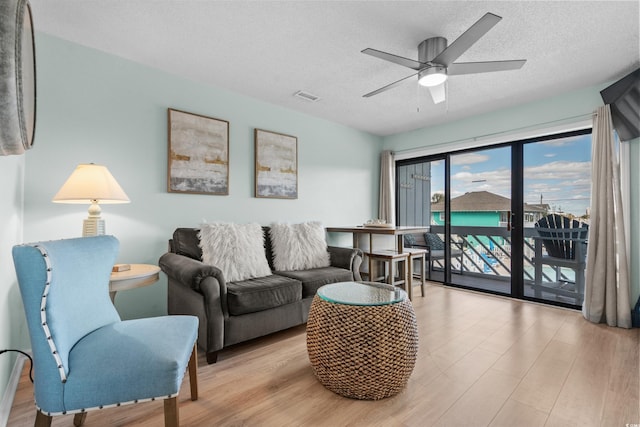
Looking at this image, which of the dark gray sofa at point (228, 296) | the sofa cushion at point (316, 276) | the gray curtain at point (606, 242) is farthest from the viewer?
the gray curtain at point (606, 242)

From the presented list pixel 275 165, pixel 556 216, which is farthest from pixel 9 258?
pixel 556 216

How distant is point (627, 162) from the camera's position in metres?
2.90

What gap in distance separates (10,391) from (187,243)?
132 cm

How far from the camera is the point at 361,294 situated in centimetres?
186

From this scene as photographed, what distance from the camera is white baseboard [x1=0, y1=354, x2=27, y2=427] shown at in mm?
1432

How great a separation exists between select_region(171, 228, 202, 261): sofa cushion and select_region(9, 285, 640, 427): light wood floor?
835 millimetres

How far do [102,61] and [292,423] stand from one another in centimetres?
299

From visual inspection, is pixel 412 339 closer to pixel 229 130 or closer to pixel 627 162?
pixel 229 130

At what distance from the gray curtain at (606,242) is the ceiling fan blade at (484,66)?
5.32 ft

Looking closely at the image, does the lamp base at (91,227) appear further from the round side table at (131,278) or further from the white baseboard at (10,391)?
the white baseboard at (10,391)

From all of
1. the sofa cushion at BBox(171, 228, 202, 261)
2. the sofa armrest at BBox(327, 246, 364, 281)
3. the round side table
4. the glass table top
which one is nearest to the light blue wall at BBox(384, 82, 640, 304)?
the sofa armrest at BBox(327, 246, 364, 281)

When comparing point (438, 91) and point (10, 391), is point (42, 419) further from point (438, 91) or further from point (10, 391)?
point (438, 91)

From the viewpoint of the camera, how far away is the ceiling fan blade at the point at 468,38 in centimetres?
159

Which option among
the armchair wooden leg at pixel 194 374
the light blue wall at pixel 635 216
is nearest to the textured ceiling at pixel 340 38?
the light blue wall at pixel 635 216
